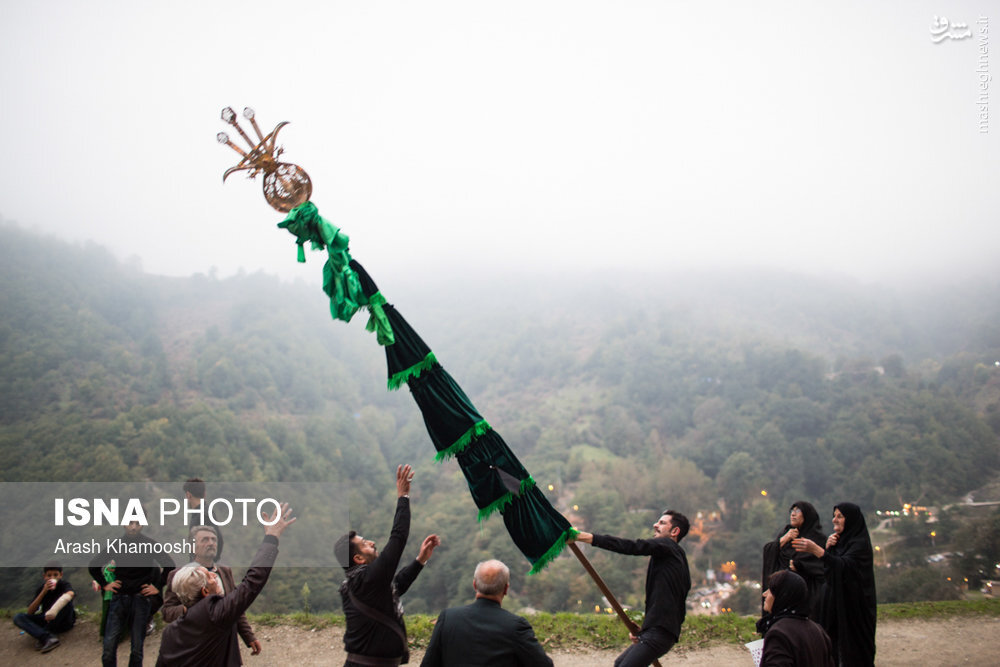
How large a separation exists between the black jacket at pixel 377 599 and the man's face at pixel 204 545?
4.16 ft

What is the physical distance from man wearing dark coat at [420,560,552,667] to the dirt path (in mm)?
4661

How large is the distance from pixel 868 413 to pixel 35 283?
87.1m

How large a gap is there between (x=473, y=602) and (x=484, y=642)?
0.28m

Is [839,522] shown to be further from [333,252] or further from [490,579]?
[333,252]

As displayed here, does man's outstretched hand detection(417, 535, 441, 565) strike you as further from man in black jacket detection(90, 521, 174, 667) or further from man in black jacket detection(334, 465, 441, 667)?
man in black jacket detection(90, 521, 174, 667)

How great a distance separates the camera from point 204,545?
420cm

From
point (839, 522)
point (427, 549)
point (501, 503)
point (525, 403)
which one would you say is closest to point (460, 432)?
point (501, 503)

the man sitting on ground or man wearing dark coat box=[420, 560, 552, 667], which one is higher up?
man wearing dark coat box=[420, 560, 552, 667]

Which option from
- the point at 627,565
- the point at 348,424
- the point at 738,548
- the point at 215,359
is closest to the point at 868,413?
the point at 738,548

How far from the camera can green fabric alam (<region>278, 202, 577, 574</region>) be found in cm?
425

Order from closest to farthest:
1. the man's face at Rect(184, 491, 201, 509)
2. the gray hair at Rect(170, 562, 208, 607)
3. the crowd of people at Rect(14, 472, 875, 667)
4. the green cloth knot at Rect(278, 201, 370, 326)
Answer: the crowd of people at Rect(14, 472, 875, 667)
the gray hair at Rect(170, 562, 208, 607)
the green cloth knot at Rect(278, 201, 370, 326)
the man's face at Rect(184, 491, 201, 509)

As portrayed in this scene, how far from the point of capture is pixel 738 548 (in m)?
40.5

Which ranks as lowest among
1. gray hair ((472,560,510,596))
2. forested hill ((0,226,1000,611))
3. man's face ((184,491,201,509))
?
forested hill ((0,226,1000,611))

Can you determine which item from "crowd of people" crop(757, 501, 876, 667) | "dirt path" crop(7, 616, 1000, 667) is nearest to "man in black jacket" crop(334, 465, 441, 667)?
"crowd of people" crop(757, 501, 876, 667)
